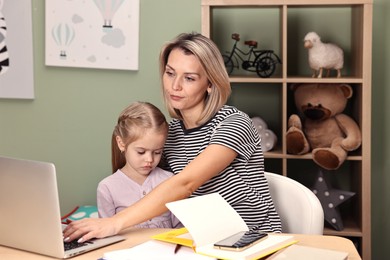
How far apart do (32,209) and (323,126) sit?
162 cm

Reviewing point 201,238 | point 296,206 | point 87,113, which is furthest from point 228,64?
point 201,238

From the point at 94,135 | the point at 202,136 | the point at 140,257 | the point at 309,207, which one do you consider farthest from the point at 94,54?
the point at 140,257

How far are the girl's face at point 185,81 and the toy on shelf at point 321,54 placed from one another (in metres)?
0.91

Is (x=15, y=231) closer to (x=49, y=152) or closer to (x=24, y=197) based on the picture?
(x=24, y=197)

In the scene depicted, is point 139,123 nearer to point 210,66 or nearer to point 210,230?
point 210,66

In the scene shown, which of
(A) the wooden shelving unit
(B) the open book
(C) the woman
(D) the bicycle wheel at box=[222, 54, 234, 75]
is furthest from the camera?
(D) the bicycle wheel at box=[222, 54, 234, 75]

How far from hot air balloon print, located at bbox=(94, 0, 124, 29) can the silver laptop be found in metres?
1.72

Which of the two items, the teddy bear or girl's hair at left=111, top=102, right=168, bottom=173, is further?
the teddy bear

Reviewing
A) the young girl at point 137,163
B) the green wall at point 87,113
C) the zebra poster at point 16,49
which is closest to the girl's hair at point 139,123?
the young girl at point 137,163

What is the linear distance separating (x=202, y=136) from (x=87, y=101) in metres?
1.29

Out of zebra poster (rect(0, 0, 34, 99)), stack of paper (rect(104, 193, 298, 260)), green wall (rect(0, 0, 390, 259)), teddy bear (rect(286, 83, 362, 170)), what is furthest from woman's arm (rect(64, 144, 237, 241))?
zebra poster (rect(0, 0, 34, 99))

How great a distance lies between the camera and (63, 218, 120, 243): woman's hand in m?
1.52

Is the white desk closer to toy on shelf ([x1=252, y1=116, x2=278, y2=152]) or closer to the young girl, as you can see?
the young girl

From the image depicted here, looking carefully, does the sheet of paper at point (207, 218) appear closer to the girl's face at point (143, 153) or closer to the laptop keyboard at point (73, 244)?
the laptop keyboard at point (73, 244)
